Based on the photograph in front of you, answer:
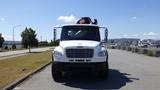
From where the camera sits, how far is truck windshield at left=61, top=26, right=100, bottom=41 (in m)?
16.7

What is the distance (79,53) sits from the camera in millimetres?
14984

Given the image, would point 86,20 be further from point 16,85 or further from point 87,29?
point 16,85

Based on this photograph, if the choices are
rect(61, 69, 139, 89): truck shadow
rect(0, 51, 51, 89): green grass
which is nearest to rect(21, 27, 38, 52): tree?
rect(0, 51, 51, 89): green grass

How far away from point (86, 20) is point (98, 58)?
4616 millimetres

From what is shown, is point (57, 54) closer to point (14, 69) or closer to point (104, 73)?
point (104, 73)

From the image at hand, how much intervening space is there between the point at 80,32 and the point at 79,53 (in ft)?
6.74

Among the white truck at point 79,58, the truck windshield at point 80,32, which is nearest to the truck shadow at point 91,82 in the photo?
the white truck at point 79,58

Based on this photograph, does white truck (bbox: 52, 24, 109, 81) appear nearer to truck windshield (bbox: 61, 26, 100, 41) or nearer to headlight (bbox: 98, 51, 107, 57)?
headlight (bbox: 98, 51, 107, 57)

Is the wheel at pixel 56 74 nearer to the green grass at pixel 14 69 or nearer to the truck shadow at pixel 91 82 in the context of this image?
the truck shadow at pixel 91 82

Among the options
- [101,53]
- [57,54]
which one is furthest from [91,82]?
[57,54]

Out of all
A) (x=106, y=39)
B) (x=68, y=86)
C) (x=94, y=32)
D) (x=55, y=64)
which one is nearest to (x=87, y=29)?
(x=94, y=32)

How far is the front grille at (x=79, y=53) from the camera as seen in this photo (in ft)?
49.1

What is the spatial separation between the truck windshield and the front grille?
1.69m

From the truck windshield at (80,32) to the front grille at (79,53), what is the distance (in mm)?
1692
